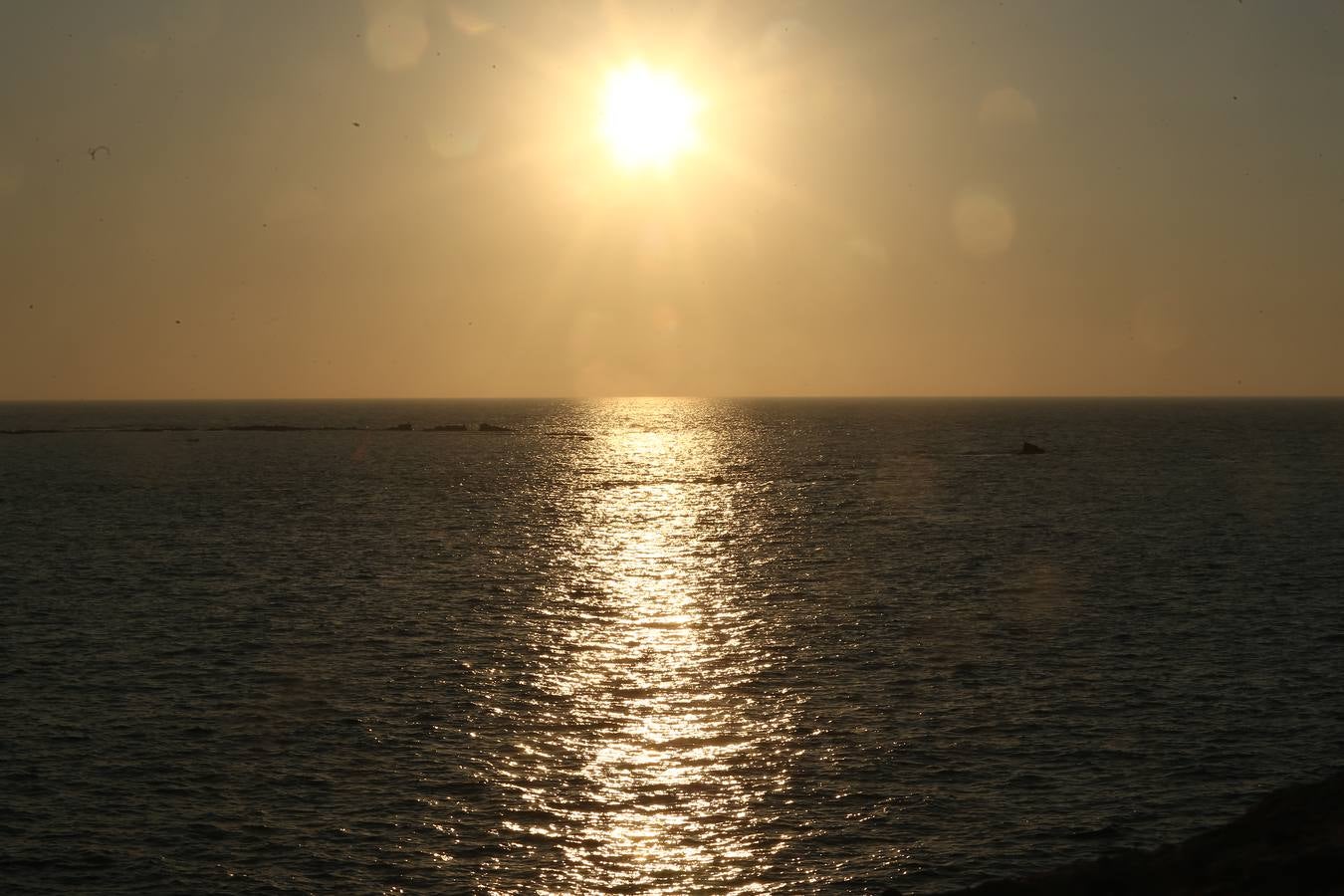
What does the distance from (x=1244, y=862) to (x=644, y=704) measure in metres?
23.0

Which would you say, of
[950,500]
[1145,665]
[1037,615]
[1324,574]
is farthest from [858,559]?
[950,500]

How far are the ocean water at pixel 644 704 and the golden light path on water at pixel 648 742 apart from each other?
149 mm

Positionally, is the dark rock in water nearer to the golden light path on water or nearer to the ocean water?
the ocean water

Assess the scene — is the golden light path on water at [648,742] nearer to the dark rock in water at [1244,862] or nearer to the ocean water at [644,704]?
the ocean water at [644,704]

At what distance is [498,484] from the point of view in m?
148

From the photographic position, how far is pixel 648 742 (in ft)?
124

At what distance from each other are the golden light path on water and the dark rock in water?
7.13 metres

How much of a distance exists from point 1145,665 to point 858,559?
33884mm

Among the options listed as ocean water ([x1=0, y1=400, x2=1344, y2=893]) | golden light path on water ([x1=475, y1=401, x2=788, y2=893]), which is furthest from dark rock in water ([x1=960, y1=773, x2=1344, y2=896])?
golden light path on water ([x1=475, y1=401, x2=788, y2=893])

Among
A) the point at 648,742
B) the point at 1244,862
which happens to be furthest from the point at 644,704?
Answer: the point at 1244,862

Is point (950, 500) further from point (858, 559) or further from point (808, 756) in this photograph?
point (808, 756)

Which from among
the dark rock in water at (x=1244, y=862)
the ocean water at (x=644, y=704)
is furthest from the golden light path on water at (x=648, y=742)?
the dark rock in water at (x=1244, y=862)

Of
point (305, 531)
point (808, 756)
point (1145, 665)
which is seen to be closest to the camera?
point (808, 756)

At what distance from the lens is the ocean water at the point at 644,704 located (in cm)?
2970
